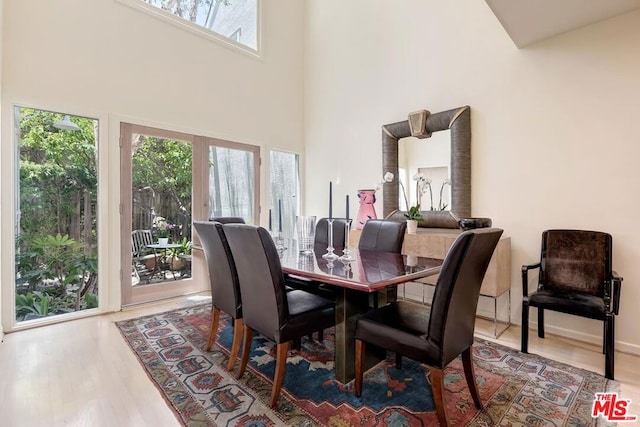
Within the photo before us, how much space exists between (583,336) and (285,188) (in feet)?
12.6

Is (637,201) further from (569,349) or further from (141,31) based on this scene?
(141,31)

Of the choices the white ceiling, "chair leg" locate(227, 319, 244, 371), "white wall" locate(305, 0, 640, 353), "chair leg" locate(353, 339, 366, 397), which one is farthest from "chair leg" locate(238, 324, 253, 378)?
the white ceiling

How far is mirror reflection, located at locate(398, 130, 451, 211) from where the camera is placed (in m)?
3.39

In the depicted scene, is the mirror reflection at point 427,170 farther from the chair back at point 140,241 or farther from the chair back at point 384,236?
the chair back at point 140,241

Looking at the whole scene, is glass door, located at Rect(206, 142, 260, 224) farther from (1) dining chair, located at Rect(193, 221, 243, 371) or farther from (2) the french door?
(1) dining chair, located at Rect(193, 221, 243, 371)

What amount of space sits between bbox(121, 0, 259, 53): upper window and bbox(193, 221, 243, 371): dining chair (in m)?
3.05

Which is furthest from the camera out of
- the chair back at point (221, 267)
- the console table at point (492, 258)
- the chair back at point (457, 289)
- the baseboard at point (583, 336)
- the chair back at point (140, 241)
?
the chair back at point (140, 241)

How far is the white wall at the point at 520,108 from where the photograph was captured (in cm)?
243

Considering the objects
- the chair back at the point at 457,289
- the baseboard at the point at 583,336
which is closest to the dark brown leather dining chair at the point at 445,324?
the chair back at the point at 457,289

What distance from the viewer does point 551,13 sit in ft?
7.68

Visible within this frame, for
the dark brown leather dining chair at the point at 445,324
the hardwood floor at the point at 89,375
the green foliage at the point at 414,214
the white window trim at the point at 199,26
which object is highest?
the white window trim at the point at 199,26

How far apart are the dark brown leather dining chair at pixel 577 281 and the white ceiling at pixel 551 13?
1648 millimetres

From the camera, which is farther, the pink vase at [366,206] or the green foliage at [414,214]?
the pink vase at [366,206]

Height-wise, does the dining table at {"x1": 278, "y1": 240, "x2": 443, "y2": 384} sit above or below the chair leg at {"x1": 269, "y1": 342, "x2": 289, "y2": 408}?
above
